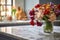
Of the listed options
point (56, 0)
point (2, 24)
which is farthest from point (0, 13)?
point (56, 0)

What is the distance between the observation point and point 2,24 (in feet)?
14.3

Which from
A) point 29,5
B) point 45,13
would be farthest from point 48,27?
point 29,5

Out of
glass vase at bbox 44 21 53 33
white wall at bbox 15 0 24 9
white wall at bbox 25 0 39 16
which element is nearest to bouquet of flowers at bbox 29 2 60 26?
glass vase at bbox 44 21 53 33

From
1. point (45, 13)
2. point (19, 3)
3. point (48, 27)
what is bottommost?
point (48, 27)

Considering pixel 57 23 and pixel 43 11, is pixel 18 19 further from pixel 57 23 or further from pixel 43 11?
pixel 43 11

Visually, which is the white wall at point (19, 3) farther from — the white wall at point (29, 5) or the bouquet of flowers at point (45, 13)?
the bouquet of flowers at point (45, 13)

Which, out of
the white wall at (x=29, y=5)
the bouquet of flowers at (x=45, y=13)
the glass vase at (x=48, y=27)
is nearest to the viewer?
the bouquet of flowers at (x=45, y=13)

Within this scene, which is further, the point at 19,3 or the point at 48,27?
the point at 19,3

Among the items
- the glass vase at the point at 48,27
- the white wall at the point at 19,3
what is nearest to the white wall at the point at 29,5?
the white wall at the point at 19,3

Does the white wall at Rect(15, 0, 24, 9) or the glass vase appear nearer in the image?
the glass vase

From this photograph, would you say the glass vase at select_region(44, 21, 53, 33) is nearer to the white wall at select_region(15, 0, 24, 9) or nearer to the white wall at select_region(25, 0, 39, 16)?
the white wall at select_region(25, 0, 39, 16)

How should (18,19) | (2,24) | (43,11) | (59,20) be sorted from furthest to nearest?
(18,19) < (59,20) < (2,24) < (43,11)

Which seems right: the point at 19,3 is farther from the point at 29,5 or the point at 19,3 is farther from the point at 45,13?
the point at 45,13

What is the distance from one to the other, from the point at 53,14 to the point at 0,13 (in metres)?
3.23
